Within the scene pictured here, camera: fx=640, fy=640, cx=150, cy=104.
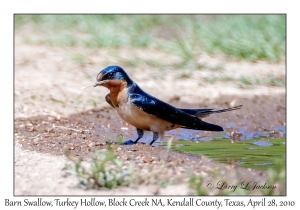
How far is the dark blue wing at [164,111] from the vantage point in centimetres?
652

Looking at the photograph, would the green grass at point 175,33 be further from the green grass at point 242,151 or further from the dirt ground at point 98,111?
the green grass at point 242,151

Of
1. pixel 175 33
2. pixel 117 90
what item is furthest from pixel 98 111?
pixel 175 33

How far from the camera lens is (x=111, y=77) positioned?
21.7 ft

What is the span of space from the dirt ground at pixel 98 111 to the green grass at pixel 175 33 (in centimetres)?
28

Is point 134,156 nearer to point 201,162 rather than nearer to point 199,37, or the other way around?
point 201,162

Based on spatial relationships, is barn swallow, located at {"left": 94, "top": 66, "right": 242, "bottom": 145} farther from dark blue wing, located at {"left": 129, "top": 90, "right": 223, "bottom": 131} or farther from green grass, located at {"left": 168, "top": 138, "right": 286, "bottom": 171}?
green grass, located at {"left": 168, "top": 138, "right": 286, "bottom": 171}

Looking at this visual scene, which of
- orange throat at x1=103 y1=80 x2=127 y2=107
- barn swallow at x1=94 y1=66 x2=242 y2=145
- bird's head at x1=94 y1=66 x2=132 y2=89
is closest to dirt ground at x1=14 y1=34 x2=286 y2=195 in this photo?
barn swallow at x1=94 y1=66 x2=242 y2=145

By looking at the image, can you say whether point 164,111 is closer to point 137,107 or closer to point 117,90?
point 137,107

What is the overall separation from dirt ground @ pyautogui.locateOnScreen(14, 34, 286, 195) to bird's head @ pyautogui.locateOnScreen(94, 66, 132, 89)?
1.96ft

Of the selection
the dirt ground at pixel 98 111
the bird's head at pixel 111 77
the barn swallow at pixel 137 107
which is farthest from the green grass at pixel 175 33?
the bird's head at pixel 111 77

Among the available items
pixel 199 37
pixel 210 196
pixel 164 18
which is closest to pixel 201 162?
pixel 210 196

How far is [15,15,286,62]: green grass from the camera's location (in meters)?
11.8

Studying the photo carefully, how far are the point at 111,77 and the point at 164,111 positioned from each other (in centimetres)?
66

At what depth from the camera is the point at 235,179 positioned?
17.3 ft
